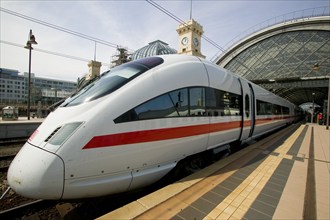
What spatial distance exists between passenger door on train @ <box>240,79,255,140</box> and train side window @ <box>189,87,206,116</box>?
3167 millimetres

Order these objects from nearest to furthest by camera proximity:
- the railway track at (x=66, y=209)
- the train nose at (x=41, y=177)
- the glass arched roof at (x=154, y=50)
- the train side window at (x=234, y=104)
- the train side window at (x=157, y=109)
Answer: the train nose at (x=41, y=177) → the train side window at (x=157, y=109) → the railway track at (x=66, y=209) → the train side window at (x=234, y=104) → the glass arched roof at (x=154, y=50)

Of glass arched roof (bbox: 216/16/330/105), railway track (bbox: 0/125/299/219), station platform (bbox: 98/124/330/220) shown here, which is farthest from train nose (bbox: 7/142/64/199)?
glass arched roof (bbox: 216/16/330/105)

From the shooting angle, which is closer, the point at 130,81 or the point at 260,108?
the point at 130,81

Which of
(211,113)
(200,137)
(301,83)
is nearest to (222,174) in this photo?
(200,137)

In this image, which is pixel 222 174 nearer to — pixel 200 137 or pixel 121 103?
pixel 200 137

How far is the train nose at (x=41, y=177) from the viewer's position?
8.35ft

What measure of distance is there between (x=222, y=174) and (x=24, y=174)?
368 cm

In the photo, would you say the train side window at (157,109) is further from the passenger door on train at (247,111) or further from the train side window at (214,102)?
the passenger door on train at (247,111)

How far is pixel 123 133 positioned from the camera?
10.1 ft

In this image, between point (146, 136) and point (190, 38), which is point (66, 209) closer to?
point (146, 136)

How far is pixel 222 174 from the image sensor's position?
428cm

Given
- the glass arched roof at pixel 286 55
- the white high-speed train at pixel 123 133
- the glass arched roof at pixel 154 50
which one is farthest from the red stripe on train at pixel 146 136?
the glass arched roof at pixel 154 50

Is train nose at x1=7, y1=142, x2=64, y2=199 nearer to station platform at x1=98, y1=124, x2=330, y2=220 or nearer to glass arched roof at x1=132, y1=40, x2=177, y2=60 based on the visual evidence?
station platform at x1=98, y1=124, x2=330, y2=220

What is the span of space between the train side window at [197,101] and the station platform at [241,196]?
4.51 ft
